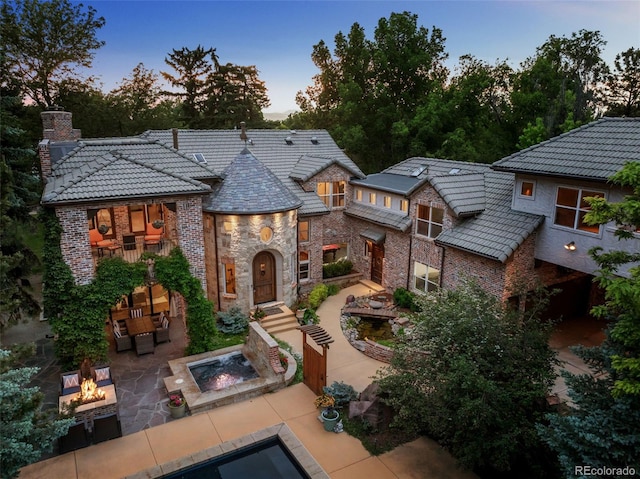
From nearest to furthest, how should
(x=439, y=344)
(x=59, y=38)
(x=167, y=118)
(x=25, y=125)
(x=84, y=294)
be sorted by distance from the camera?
(x=439, y=344) → (x=84, y=294) → (x=25, y=125) → (x=59, y=38) → (x=167, y=118)

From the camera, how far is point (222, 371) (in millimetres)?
15594

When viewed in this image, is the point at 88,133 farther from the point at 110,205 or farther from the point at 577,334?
the point at 577,334

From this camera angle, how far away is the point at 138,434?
1241 centimetres

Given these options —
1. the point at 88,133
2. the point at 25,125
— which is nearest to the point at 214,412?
the point at 25,125

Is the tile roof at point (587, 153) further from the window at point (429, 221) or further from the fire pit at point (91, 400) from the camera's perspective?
the fire pit at point (91, 400)

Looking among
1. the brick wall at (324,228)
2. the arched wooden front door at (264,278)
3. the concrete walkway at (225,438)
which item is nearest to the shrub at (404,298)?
the brick wall at (324,228)

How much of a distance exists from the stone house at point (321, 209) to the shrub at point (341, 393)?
227 inches

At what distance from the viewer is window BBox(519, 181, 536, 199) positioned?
1698 centimetres

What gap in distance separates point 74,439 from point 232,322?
7835mm

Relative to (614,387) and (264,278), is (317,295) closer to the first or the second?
(264,278)

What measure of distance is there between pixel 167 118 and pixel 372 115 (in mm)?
21254

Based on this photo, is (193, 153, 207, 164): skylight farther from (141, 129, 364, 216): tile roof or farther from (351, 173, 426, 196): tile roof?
(351, 173, 426, 196): tile roof

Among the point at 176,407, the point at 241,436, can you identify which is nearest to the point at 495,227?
the point at 241,436

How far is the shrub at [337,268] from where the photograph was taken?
23969 millimetres
